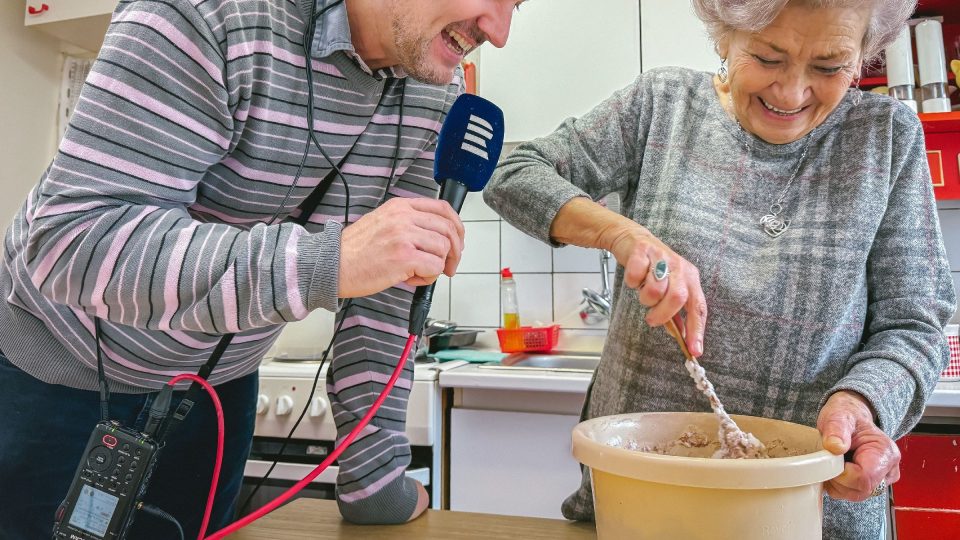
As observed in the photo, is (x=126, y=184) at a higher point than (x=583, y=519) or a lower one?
higher

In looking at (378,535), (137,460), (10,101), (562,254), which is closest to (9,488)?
(137,460)

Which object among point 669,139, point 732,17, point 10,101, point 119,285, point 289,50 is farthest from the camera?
point 10,101

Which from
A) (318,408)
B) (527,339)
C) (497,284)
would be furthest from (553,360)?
(318,408)

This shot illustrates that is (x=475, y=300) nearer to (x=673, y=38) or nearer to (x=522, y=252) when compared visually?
(x=522, y=252)

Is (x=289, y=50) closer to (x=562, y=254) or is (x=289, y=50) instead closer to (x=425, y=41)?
(x=425, y=41)

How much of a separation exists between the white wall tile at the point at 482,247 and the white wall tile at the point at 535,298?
0.33 feet

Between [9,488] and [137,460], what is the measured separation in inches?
12.3

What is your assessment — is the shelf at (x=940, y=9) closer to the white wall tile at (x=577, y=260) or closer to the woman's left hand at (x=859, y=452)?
the white wall tile at (x=577, y=260)

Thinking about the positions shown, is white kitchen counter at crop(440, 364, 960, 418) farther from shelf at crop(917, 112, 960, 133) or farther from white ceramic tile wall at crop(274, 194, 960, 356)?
shelf at crop(917, 112, 960, 133)

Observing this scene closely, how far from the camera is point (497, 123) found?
717mm

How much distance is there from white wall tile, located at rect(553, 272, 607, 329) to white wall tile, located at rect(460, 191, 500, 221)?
1.02ft

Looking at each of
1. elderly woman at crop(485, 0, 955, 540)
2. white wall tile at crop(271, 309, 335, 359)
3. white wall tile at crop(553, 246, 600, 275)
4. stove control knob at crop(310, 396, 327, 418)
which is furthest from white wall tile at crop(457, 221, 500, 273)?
elderly woman at crop(485, 0, 955, 540)

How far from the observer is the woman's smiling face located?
767mm

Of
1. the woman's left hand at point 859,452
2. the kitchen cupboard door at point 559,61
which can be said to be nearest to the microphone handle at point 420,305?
the woman's left hand at point 859,452
